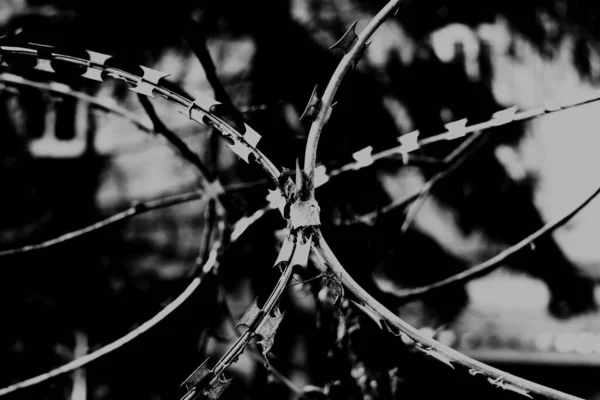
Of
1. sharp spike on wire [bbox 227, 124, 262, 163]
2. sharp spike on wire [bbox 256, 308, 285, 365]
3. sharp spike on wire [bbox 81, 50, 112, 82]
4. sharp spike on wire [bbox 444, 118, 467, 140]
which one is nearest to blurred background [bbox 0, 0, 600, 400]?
sharp spike on wire [bbox 444, 118, 467, 140]

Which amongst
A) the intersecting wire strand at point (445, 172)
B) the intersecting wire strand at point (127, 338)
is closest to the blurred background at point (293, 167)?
the intersecting wire strand at point (445, 172)

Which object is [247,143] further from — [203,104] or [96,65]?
[96,65]

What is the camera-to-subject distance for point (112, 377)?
13.0 feet

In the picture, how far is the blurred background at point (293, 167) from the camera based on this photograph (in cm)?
385

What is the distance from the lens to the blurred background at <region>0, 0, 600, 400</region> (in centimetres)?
385

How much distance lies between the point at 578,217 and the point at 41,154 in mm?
5008

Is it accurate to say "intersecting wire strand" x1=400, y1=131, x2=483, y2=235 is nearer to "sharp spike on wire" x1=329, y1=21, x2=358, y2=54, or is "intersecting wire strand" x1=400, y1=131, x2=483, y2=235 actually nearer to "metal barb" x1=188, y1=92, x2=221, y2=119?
"sharp spike on wire" x1=329, y1=21, x2=358, y2=54

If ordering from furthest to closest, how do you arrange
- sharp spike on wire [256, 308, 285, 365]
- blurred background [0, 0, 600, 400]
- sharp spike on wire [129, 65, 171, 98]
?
blurred background [0, 0, 600, 400]
sharp spike on wire [129, 65, 171, 98]
sharp spike on wire [256, 308, 285, 365]

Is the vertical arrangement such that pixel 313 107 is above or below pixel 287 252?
above

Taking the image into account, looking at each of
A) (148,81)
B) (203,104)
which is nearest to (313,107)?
(203,104)

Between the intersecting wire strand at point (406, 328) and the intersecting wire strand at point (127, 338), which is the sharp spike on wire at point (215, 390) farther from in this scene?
the intersecting wire strand at point (127, 338)

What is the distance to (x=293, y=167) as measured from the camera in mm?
3791

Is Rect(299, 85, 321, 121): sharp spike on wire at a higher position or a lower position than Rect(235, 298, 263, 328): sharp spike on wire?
higher

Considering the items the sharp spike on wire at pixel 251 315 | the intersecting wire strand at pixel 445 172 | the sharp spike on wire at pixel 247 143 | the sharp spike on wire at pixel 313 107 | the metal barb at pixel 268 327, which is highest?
the intersecting wire strand at pixel 445 172
